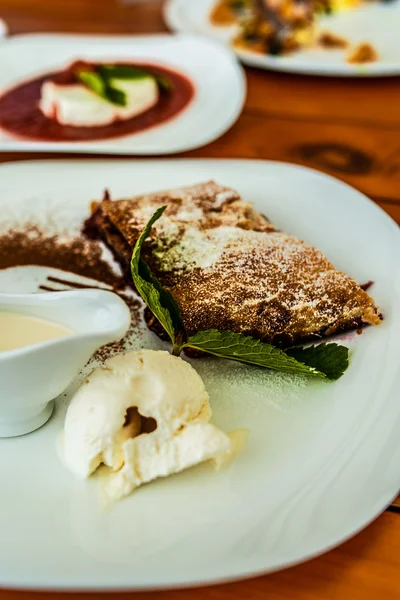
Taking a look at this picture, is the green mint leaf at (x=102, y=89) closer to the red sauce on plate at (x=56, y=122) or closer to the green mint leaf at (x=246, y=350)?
the red sauce on plate at (x=56, y=122)

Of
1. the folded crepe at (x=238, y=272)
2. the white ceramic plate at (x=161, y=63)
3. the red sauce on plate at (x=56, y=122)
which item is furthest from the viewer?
the red sauce on plate at (x=56, y=122)

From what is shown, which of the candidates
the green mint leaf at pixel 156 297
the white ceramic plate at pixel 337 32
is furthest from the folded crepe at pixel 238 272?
the white ceramic plate at pixel 337 32

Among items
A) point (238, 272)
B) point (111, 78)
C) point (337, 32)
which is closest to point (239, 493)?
point (238, 272)

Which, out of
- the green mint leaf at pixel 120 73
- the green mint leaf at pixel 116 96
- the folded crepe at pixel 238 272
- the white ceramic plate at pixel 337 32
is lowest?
the folded crepe at pixel 238 272

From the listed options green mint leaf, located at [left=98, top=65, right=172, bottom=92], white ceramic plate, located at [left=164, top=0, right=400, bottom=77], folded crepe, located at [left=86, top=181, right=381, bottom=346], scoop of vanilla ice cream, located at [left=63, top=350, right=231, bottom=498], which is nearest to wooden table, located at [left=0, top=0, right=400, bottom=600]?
white ceramic plate, located at [left=164, top=0, right=400, bottom=77]

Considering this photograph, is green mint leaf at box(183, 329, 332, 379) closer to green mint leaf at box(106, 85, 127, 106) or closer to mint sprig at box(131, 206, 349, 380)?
mint sprig at box(131, 206, 349, 380)

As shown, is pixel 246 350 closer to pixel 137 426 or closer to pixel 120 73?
pixel 137 426
